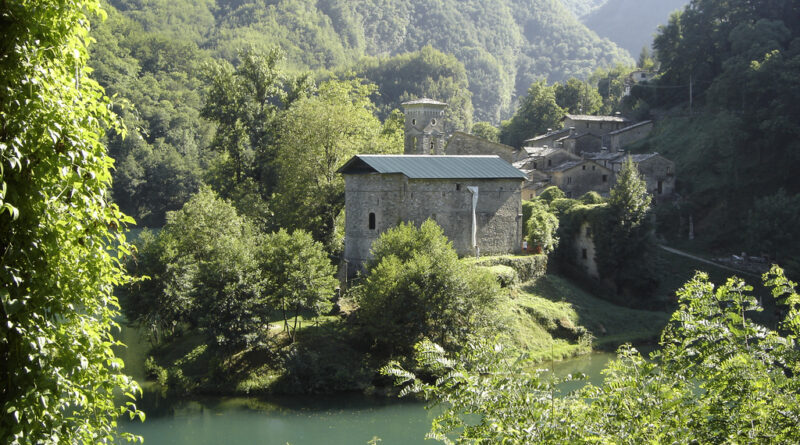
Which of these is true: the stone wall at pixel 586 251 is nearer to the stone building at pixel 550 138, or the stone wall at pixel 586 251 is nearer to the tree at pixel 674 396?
the stone building at pixel 550 138

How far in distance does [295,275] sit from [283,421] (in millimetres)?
5051

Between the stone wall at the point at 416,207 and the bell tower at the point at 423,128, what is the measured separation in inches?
222

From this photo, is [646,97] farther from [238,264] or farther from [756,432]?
[756,432]

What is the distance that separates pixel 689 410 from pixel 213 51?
110989 millimetres

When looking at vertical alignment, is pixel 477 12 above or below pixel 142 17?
above

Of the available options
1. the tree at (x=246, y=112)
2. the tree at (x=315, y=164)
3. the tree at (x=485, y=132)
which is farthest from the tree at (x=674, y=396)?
the tree at (x=485, y=132)

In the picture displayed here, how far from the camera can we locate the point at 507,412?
264 inches

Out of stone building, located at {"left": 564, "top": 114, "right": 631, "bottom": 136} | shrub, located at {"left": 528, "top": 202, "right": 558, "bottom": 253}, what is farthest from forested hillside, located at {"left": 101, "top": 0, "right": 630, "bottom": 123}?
shrub, located at {"left": 528, "top": 202, "right": 558, "bottom": 253}

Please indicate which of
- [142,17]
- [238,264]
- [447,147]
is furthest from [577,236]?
[142,17]

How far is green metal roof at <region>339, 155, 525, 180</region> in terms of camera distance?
28.8 meters

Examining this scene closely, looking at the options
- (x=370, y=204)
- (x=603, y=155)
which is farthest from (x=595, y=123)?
(x=370, y=204)

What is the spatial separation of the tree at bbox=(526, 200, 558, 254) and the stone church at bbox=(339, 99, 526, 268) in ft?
2.80

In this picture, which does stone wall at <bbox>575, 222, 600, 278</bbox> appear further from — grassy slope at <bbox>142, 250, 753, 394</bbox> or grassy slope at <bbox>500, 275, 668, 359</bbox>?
grassy slope at <bbox>500, 275, 668, 359</bbox>

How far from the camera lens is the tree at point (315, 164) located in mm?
31781
